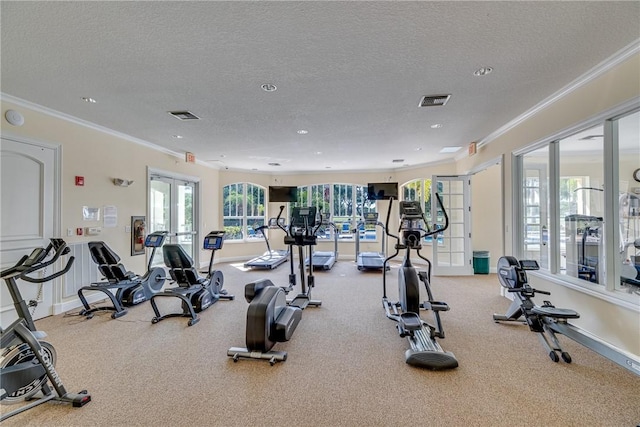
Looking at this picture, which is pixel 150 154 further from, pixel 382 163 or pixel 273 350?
pixel 382 163

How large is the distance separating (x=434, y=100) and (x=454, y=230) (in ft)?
13.0

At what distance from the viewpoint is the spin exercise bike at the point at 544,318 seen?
2.21 m

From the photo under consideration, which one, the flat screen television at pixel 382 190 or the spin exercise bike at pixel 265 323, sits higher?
the flat screen television at pixel 382 190

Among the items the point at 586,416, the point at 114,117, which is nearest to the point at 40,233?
the point at 114,117

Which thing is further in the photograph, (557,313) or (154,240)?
(154,240)

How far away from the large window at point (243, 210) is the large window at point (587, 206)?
272 inches

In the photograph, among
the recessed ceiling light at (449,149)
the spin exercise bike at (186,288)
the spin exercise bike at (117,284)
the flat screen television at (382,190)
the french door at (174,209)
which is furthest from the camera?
the flat screen television at (382,190)

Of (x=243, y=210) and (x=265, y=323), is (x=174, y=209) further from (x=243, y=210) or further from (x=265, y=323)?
(x=265, y=323)

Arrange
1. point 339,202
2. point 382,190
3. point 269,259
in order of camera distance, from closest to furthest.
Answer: point 269,259 < point 382,190 < point 339,202

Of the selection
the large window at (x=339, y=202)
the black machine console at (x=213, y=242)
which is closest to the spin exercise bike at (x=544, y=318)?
the black machine console at (x=213, y=242)

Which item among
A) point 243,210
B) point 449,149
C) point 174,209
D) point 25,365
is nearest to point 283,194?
point 243,210

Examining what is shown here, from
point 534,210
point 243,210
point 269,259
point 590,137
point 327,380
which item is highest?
point 590,137

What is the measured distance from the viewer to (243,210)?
9.08 m

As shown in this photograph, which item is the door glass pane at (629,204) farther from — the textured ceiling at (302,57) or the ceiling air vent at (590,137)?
the textured ceiling at (302,57)
